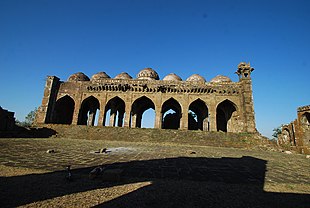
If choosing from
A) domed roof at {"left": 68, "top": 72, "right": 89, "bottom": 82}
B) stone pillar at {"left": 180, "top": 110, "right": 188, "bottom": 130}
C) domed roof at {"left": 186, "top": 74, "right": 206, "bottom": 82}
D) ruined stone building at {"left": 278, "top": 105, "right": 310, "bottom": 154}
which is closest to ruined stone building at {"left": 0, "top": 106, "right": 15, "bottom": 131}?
domed roof at {"left": 68, "top": 72, "right": 89, "bottom": 82}

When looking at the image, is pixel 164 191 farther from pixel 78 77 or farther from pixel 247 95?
pixel 78 77

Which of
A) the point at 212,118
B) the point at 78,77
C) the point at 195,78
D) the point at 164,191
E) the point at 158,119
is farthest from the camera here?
the point at 78,77

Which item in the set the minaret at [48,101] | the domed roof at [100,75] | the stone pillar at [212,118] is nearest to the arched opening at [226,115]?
the stone pillar at [212,118]

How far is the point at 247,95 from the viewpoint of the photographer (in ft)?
69.9

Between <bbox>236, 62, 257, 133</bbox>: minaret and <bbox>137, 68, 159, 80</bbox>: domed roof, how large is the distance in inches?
513

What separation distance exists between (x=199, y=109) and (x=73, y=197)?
85.5 feet

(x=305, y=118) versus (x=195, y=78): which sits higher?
(x=195, y=78)

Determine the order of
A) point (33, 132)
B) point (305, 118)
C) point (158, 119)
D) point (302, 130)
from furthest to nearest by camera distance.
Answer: point (158, 119) < point (33, 132) < point (305, 118) < point (302, 130)

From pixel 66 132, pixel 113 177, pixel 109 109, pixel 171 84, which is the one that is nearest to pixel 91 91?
pixel 109 109

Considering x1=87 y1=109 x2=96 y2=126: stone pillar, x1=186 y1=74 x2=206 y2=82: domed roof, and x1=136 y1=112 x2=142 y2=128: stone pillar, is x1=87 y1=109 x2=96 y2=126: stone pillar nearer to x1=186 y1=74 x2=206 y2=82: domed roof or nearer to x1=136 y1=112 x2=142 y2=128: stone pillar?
x1=136 y1=112 x2=142 y2=128: stone pillar

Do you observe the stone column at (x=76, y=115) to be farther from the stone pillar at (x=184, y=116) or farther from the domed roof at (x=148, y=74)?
the stone pillar at (x=184, y=116)

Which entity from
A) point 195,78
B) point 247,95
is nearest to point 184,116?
point 195,78

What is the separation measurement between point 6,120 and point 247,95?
93.7 feet

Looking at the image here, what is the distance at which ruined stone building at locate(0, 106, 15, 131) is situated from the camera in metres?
16.2
